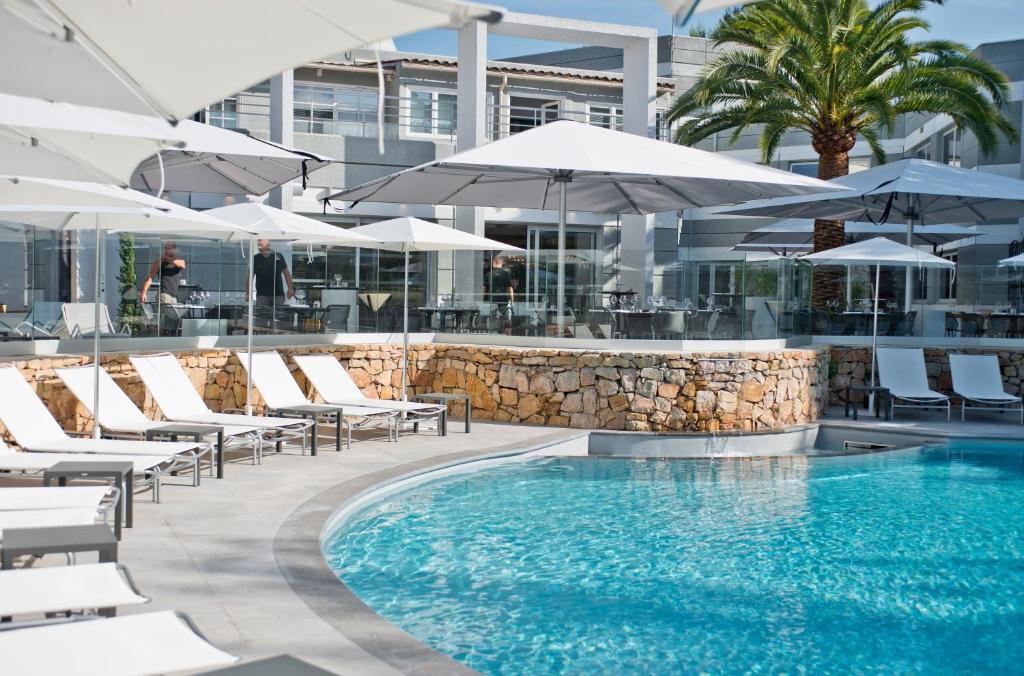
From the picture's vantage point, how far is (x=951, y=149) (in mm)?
28266

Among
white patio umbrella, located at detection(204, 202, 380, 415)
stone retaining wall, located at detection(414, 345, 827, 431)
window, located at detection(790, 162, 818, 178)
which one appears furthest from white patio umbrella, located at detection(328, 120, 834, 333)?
window, located at detection(790, 162, 818, 178)

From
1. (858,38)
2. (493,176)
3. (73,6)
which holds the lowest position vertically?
(73,6)

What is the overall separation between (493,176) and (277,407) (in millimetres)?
5293

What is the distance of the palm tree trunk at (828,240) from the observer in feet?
52.9

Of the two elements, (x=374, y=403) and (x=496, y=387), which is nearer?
(x=374, y=403)

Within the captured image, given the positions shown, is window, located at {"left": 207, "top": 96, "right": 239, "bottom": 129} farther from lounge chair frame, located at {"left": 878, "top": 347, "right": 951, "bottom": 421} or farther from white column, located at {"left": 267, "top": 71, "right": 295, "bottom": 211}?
lounge chair frame, located at {"left": 878, "top": 347, "right": 951, "bottom": 421}

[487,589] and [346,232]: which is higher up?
[346,232]

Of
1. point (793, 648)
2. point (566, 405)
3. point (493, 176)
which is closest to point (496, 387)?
point (566, 405)

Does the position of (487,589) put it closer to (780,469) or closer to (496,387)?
(780,469)

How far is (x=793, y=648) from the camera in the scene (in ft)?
18.7

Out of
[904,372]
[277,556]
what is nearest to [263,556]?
[277,556]

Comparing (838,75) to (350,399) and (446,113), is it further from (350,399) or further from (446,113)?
(446,113)

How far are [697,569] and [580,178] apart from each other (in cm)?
730

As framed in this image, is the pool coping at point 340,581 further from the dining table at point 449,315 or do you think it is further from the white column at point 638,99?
the white column at point 638,99
